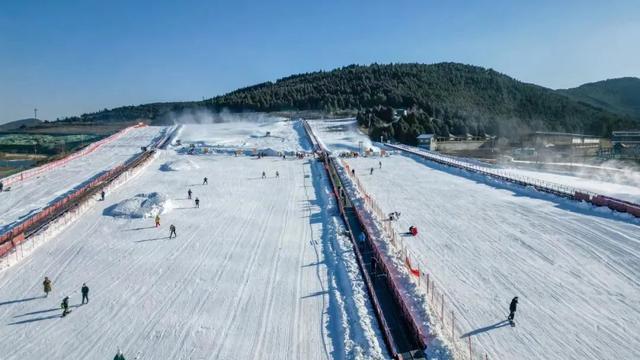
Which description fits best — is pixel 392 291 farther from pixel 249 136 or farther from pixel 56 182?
pixel 249 136

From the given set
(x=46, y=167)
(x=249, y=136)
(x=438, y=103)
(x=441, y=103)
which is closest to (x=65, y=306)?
(x=46, y=167)

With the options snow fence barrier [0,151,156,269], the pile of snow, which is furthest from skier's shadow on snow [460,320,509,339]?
the pile of snow

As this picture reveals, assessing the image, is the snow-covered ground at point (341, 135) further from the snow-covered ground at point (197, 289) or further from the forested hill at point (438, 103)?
the snow-covered ground at point (197, 289)

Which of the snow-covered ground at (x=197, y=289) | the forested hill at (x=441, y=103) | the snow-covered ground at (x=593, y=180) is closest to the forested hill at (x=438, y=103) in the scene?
the forested hill at (x=441, y=103)

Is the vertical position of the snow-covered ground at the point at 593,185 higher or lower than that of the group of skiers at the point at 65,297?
higher

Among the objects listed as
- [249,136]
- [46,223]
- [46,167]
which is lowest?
[46,223]

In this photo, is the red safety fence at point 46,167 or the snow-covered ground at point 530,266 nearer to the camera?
the snow-covered ground at point 530,266

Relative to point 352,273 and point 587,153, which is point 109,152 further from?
point 587,153
